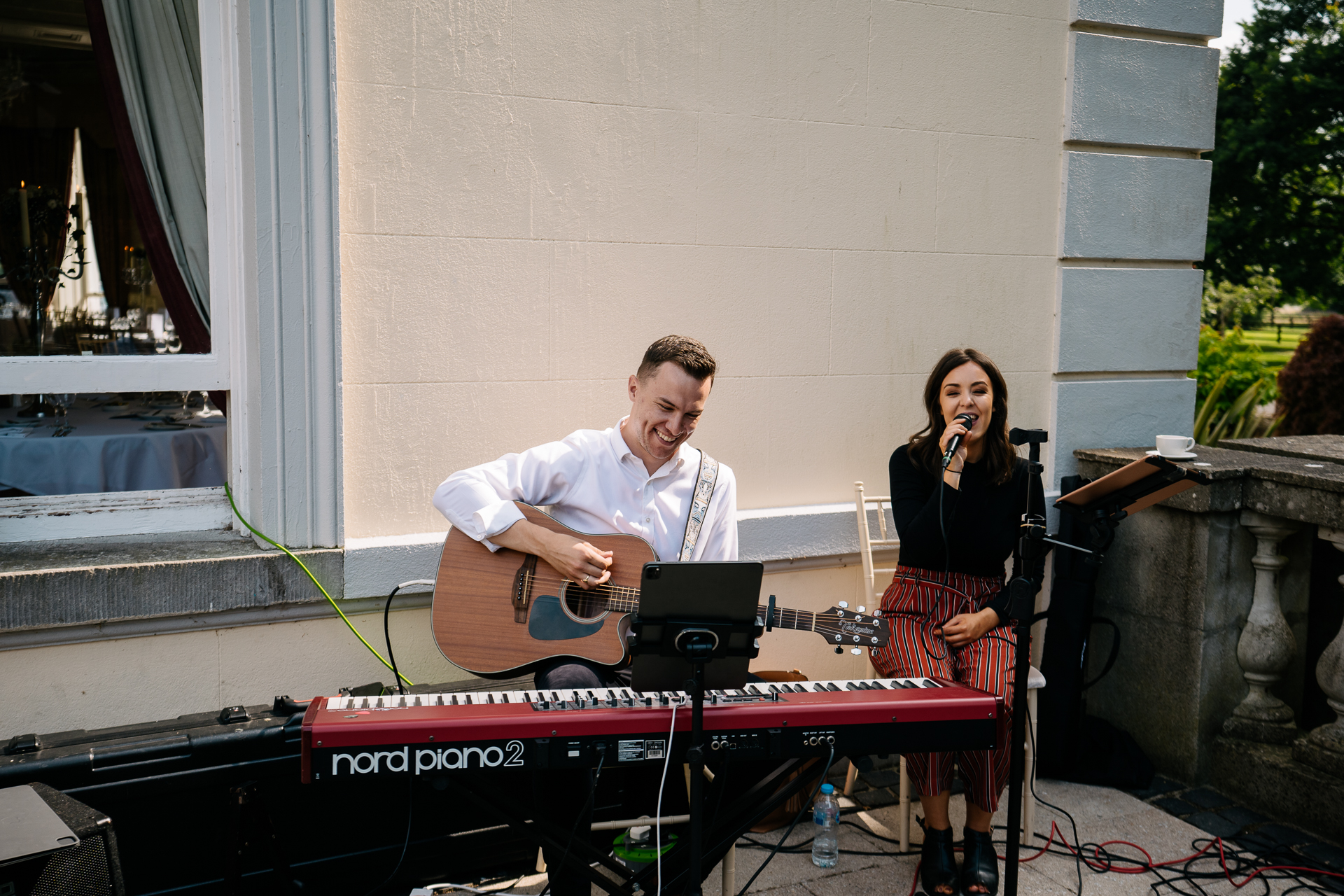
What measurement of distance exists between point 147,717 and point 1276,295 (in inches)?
814

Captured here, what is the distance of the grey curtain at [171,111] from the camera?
110 inches

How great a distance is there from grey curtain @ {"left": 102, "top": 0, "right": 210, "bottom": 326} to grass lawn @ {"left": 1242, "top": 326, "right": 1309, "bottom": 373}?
630 inches

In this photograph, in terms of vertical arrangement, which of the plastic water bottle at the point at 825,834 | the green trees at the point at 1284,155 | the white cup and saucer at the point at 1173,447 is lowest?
the plastic water bottle at the point at 825,834

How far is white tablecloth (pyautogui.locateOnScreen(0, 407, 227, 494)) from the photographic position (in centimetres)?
282

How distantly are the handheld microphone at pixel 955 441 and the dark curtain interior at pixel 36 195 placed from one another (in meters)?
2.58

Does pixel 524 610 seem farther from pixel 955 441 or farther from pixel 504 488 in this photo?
pixel 955 441

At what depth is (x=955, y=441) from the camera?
2682 mm

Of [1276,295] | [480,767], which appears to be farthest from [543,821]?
[1276,295]

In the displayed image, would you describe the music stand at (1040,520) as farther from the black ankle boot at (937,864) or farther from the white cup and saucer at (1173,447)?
the white cup and saucer at (1173,447)

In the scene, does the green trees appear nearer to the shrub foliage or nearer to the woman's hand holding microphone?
the shrub foliage

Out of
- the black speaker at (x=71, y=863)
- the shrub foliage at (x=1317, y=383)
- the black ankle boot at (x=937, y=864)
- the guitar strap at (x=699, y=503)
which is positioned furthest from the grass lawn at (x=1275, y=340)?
the black speaker at (x=71, y=863)

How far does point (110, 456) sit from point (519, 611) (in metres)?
1.36

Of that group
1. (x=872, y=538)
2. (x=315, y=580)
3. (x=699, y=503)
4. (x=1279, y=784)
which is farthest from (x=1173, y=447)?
(x=315, y=580)

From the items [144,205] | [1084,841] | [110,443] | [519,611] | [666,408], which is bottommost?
[1084,841]
